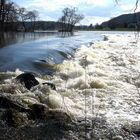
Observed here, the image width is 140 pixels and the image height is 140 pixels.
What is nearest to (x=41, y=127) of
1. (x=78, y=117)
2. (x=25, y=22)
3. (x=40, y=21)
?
(x=78, y=117)

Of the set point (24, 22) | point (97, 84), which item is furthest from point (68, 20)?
point (97, 84)

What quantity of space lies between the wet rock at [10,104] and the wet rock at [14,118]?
46 centimetres

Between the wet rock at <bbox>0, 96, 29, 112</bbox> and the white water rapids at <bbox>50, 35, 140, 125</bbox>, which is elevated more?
the wet rock at <bbox>0, 96, 29, 112</bbox>

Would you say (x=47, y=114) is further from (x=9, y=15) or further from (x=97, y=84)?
(x=9, y=15)

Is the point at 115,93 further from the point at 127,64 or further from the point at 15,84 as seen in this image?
the point at 127,64

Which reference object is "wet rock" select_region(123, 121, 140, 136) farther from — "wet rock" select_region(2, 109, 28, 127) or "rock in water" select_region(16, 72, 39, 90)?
"rock in water" select_region(16, 72, 39, 90)

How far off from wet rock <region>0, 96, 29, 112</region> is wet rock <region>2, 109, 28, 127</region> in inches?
18.2

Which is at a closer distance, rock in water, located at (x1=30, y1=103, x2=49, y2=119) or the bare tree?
rock in water, located at (x1=30, y1=103, x2=49, y2=119)

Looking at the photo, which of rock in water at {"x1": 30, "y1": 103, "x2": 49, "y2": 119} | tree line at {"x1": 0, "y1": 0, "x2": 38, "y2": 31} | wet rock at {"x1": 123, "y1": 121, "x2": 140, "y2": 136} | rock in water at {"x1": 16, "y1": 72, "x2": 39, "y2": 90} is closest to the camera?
wet rock at {"x1": 123, "y1": 121, "x2": 140, "y2": 136}

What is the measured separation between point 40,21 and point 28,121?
113870 mm

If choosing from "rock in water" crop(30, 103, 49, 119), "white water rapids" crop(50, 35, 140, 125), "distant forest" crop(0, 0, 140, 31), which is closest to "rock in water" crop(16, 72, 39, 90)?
"white water rapids" crop(50, 35, 140, 125)

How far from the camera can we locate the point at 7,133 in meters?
7.50

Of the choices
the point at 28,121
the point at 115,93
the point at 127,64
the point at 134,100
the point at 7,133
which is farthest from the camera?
the point at 127,64

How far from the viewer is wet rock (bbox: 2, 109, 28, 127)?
8.01 meters
